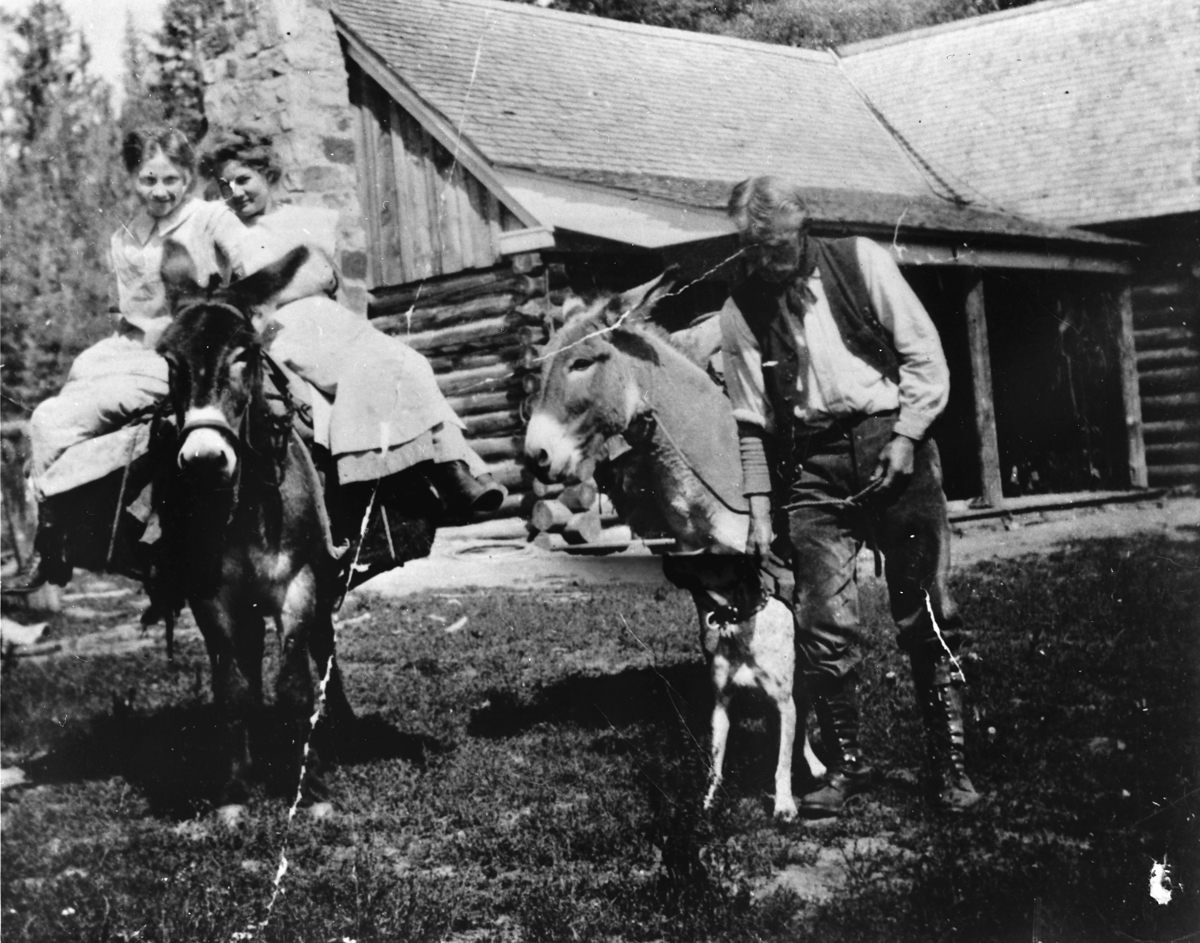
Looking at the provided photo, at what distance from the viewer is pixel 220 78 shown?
9852mm

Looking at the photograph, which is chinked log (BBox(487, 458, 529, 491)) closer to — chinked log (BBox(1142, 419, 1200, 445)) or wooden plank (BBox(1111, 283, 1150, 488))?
wooden plank (BBox(1111, 283, 1150, 488))

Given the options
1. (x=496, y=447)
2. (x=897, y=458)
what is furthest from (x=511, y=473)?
(x=897, y=458)

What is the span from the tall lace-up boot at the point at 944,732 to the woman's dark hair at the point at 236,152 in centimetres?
319

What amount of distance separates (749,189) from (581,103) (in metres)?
5.20

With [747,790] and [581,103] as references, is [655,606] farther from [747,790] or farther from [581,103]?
[581,103]

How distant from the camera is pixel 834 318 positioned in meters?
3.73

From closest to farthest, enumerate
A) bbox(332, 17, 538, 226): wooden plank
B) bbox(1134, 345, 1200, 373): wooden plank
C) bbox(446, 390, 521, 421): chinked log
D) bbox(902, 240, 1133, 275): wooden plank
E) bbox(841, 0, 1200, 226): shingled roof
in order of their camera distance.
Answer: bbox(902, 240, 1133, 275): wooden plank → bbox(841, 0, 1200, 226): shingled roof → bbox(332, 17, 538, 226): wooden plank → bbox(446, 390, 521, 421): chinked log → bbox(1134, 345, 1200, 373): wooden plank

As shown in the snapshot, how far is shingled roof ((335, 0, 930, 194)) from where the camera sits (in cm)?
697

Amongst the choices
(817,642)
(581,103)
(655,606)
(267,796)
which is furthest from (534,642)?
(581,103)

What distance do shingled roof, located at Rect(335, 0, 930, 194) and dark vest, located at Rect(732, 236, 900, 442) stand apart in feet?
7.01

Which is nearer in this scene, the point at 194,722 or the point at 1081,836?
the point at 1081,836

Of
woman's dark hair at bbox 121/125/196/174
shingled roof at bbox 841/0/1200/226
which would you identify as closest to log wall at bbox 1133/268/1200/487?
shingled roof at bbox 841/0/1200/226

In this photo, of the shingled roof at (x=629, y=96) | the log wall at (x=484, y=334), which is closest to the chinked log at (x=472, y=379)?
the log wall at (x=484, y=334)

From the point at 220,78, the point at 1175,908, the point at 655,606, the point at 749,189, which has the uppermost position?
the point at 220,78
